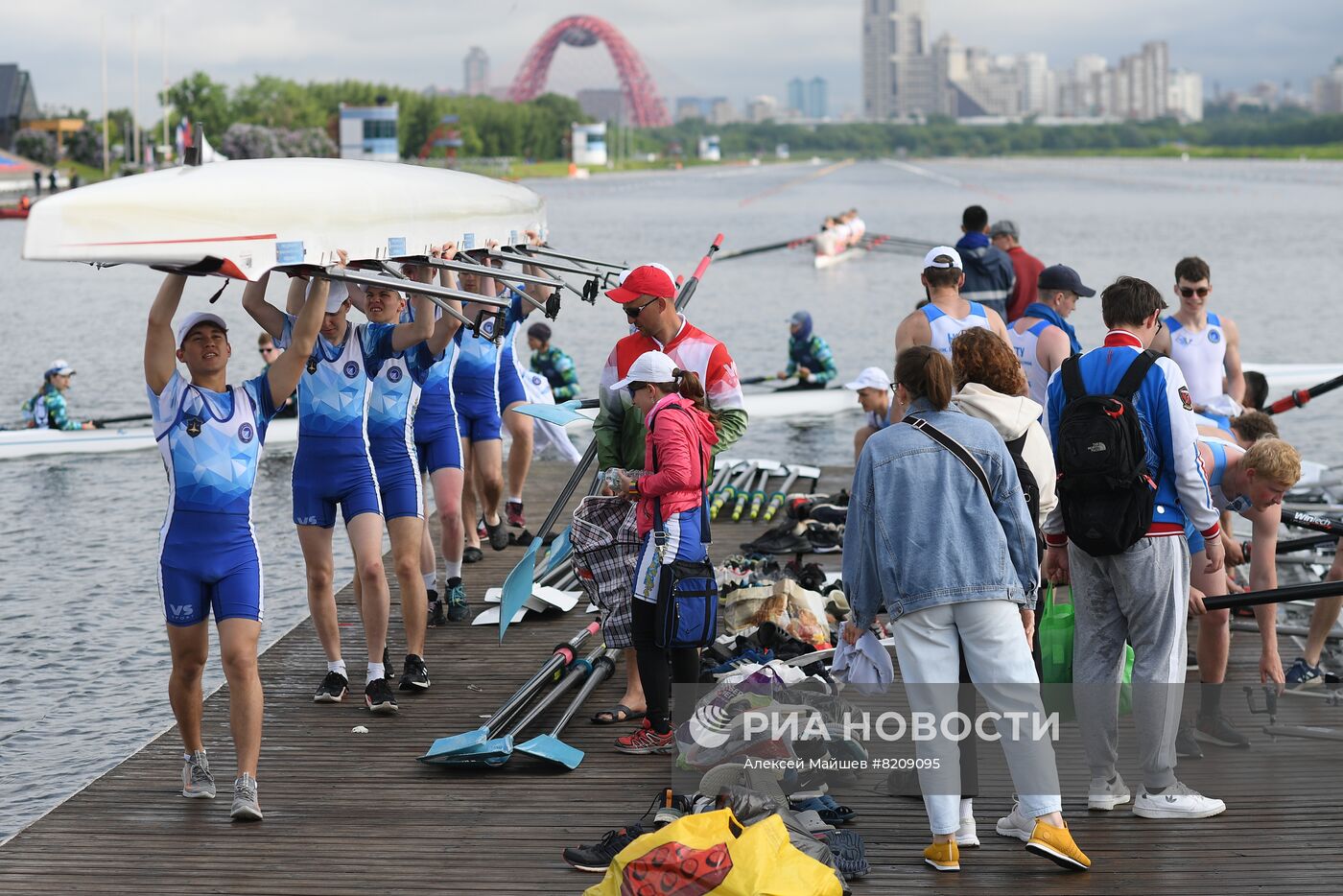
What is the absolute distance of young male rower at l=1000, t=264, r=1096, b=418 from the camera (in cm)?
810

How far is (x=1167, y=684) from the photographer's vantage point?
18.1 ft

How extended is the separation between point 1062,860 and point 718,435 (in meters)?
2.45

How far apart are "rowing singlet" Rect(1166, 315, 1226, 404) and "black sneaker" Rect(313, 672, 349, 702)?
514 cm

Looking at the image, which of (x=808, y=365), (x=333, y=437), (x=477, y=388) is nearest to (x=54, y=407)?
(x=808, y=365)

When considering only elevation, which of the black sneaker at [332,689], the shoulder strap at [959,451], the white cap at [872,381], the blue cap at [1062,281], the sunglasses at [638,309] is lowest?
the black sneaker at [332,689]

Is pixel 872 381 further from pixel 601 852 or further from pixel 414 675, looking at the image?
pixel 601 852

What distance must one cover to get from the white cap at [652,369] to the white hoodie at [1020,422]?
131 centimetres

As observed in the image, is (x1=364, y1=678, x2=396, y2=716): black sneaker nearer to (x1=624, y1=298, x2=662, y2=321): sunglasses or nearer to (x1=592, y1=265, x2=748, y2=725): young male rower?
(x1=592, y1=265, x2=748, y2=725): young male rower

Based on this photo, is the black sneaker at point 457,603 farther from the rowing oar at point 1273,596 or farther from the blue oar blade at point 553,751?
the rowing oar at point 1273,596

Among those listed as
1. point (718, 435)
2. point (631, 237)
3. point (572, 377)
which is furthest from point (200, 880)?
point (631, 237)

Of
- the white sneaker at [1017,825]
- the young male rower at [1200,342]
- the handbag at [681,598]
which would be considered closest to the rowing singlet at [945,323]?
the young male rower at [1200,342]

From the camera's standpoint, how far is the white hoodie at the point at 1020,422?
5.56 metres

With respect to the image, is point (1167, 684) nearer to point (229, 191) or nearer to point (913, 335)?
point (913, 335)

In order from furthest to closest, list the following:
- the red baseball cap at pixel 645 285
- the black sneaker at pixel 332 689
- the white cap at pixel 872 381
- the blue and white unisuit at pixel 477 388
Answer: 1. the white cap at pixel 872 381
2. the blue and white unisuit at pixel 477 388
3. the black sneaker at pixel 332 689
4. the red baseball cap at pixel 645 285
